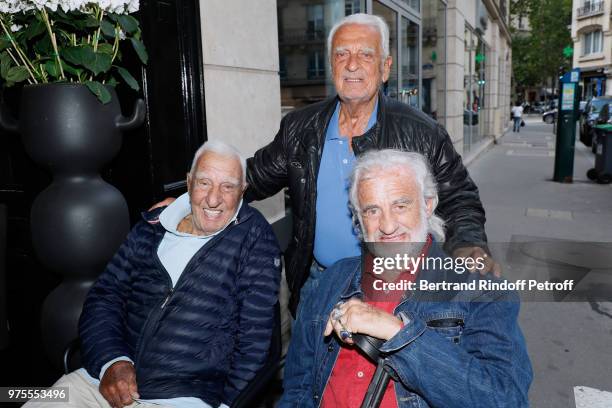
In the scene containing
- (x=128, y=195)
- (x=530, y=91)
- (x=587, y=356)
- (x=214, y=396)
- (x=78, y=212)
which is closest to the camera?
(x=214, y=396)

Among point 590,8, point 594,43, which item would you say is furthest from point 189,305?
point 590,8

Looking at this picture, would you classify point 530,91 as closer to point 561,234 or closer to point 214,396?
point 561,234

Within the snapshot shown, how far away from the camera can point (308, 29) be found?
5184 millimetres

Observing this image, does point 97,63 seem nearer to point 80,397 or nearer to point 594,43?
point 80,397

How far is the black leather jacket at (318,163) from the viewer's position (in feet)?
7.74

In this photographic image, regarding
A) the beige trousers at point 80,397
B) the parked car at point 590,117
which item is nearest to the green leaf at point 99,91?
the beige trousers at point 80,397

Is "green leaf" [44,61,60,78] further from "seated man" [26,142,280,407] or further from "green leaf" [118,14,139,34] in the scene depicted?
"seated man" [26,142,280,407]

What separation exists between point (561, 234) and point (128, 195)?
567cm

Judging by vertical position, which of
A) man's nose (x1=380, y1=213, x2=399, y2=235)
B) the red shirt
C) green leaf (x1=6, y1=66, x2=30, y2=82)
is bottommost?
the red shirt

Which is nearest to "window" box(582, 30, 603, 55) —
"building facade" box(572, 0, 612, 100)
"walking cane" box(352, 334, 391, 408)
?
"building facade" box(572, 0, 612, 100)

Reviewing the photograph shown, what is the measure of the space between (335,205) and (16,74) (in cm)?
156

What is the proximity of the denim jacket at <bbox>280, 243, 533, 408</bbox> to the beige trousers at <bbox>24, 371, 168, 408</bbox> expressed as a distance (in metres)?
0.88

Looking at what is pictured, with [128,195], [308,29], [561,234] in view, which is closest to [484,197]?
[561,234]

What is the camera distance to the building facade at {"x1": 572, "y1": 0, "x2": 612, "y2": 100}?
43938mm
